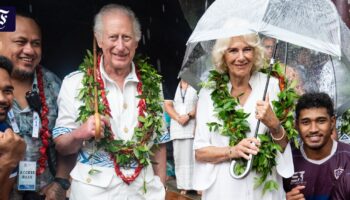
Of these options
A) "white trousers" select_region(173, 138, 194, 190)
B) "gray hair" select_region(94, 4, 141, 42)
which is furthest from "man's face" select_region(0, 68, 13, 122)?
"white trousers" select_region(173, 138, 194, 190)

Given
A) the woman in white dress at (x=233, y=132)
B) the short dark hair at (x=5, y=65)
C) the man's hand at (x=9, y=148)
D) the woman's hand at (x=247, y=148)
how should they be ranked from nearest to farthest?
the man's hand at (x=9, y=148)
the short dark hair at (x=5, y=65)
the woman's hand at (x=247, y=148)
the woman in white dress at (x=233, y=132)

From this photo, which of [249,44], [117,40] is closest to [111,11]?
[117,40]

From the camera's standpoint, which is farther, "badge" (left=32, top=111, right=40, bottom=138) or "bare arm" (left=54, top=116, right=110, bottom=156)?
"badge" (left=32, top=111, right=40, bottom=138)

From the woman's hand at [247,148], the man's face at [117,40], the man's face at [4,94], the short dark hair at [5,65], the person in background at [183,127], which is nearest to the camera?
the man's face at [4,94]

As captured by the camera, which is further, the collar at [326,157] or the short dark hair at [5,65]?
the collar at [326,157]

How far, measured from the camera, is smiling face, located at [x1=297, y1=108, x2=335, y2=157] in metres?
4.29

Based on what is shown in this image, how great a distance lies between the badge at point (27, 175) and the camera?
3.96 m

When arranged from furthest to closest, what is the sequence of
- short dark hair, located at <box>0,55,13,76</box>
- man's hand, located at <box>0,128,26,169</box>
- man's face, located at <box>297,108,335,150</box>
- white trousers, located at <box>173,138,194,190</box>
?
white trousers, located at <box>173,138,194,190</box> < man's face, located at <box>297,108,335,150</box> < short dark hair, located at <box>0,55,13,76</box> < man's hand, located at <box>0,128,26,169</box>

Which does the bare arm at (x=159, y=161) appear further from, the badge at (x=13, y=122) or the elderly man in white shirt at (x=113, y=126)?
the badge at (x=13, y=122)

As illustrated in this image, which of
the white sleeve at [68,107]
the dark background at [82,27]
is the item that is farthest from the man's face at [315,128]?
the dark background at [82,27]

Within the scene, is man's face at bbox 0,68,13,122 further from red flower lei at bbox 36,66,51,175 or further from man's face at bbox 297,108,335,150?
man's face at bbox 297,108,335,150

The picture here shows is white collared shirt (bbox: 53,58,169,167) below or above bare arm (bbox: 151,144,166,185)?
above

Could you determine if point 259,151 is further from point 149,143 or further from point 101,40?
point 101,40

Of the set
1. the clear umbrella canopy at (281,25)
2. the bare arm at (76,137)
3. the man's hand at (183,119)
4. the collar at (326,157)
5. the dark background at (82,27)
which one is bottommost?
the collar at (326,157)
